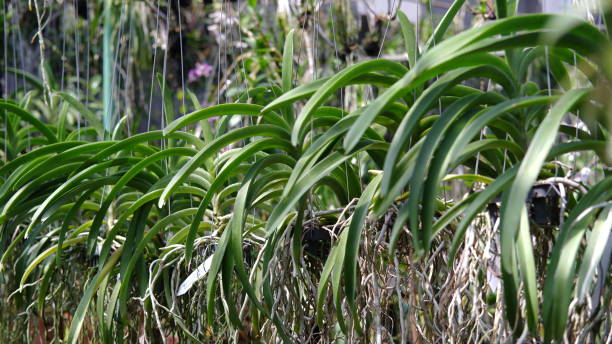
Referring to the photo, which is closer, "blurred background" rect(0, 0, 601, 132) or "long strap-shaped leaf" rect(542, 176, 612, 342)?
"long strap-shaped leaf" rect(542, 176, 612, 342)

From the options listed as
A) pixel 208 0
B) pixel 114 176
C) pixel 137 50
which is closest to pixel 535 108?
pixel 114 176

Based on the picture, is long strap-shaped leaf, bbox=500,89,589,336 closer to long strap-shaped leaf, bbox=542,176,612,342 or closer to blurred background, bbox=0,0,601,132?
long strap-shaped leaf, bbox=542,176,612,342

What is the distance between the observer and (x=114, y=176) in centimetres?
153

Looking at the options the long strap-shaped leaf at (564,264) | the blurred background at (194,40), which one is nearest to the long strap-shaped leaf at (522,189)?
the long strap-shaped leaf at (564,264)

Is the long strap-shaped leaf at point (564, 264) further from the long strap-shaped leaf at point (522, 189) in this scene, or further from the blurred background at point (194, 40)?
the blurred background at point (194, 40)

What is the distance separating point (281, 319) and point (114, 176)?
0.44 meters

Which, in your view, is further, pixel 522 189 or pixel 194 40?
pixel 194 40

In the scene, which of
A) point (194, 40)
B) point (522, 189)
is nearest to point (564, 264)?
point (522, 189)

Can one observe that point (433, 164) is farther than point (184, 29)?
No

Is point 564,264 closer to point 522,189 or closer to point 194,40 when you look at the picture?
point 522,189

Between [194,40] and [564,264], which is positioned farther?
[194,40]

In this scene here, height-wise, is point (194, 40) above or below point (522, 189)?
below

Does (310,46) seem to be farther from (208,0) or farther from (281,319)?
(281,319)

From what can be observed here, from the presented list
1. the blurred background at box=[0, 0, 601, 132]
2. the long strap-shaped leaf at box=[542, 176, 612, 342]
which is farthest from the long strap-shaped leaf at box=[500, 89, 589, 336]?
the blurred background at box=[0, 0, 601, 132]
